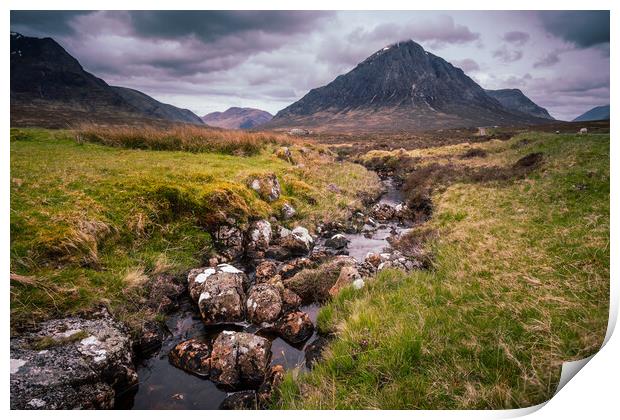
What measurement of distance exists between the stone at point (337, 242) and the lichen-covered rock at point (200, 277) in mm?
3581

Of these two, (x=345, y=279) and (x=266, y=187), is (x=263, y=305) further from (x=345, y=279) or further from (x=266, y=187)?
(x=266, y=187)

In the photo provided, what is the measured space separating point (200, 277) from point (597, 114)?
7.98m

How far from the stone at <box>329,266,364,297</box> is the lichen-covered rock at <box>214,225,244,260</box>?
2999mm

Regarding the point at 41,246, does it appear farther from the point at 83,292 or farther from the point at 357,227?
the point at 357,227

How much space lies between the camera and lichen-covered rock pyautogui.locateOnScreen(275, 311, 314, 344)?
5.05 meters

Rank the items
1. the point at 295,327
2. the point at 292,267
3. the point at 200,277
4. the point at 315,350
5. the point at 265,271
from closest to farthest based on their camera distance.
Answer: the point at 315,350, the point at 295,327, the point at 200,277, the point at 265,271, the point at 292,267

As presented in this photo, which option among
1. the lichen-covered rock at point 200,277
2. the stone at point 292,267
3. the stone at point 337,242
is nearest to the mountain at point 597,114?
the stone at point 292,267

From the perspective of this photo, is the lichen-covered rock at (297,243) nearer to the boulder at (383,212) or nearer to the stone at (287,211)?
the stone at (287,211)

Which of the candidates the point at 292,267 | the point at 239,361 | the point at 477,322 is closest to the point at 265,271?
the point at 292,267

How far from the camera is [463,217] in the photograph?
9930 millimetres

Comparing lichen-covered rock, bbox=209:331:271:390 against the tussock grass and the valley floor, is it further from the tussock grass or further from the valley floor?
the tussock grass

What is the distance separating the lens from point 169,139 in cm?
1580
